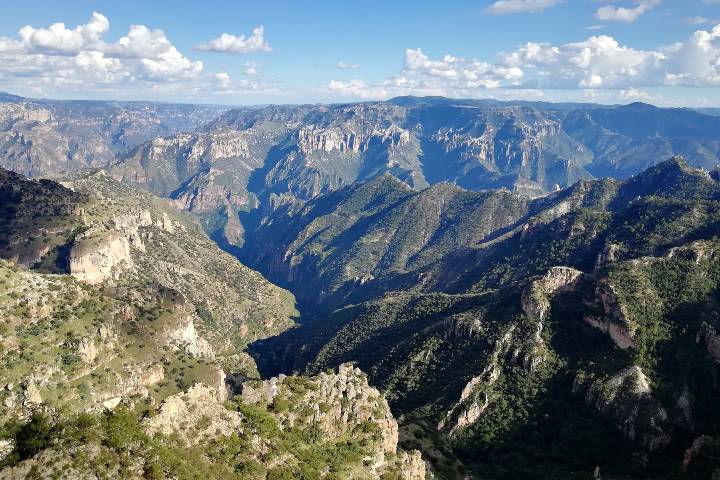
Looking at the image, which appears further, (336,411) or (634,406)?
(634,406)

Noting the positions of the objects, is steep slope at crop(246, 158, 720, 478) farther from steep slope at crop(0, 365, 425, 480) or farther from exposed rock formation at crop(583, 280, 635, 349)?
steep slope at crop(0, 365, 425, 480)

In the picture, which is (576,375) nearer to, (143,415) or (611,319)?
(611,319)

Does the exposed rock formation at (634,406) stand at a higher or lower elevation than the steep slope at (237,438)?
lower

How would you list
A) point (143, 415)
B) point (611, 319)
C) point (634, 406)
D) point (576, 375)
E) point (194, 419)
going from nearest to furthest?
point (143, 415) → point (194, 419) → point (634, 406) → point (576, 375) → point (611, 319)

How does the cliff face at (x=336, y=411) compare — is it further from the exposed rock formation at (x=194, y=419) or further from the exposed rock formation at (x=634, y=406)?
the exposed rock formation at (x=634, y=406)

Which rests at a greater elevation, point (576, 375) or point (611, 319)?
point (611, 319)

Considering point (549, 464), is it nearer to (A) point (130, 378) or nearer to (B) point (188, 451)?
(B) point (188, 451)

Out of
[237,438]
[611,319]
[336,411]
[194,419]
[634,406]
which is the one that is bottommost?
[634,406]

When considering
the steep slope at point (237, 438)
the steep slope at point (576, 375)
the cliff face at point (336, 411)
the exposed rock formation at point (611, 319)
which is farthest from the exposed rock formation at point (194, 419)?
the exposed rock formation at point (611, 319)

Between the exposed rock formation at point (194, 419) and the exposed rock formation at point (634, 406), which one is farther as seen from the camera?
the exposed rock formation at point (634, 406)

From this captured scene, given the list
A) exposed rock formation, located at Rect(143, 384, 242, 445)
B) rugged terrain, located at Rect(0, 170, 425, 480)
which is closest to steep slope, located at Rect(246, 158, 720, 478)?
rugged terrain, located at Rect(0, 170, 425, 480)

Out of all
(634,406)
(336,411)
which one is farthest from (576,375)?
(336,411)

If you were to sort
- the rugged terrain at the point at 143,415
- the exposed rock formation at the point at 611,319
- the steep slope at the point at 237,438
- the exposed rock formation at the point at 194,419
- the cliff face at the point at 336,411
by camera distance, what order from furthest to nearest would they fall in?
1. the exposed rock formation at the point at 611,319
2. the cliff face at the point at 336,411
3. the exposed rock formation at the point at 194,419
4. the rugged terrain at the point at 143,415
5. the steep slope at the point at 237,438
